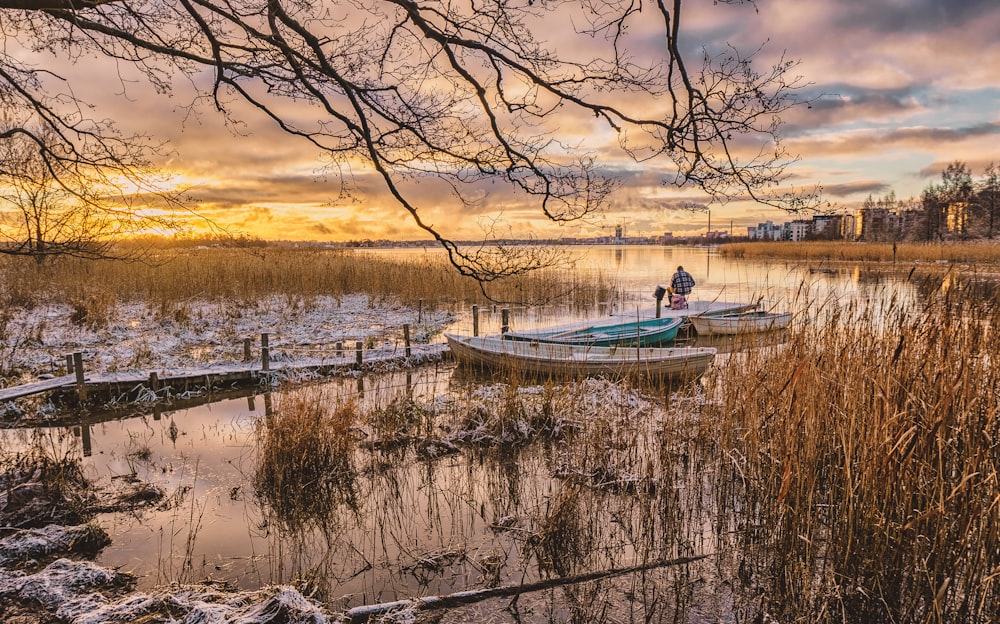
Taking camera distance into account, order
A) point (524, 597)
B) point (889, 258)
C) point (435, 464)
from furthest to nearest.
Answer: point (889, 258), point (435, 464), point (524, 597)

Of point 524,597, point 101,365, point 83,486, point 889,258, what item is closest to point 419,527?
point 524,597

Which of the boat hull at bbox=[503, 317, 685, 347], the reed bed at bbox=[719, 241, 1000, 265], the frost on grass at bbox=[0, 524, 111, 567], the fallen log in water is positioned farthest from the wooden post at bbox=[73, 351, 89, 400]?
the reed bed at bbox=[719, 241, 1000, 265]

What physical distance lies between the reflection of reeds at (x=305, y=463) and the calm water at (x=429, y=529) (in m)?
0.08

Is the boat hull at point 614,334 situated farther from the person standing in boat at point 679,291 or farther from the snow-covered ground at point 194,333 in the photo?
the person standing in boat at point 679,291

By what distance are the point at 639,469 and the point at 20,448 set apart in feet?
23.6

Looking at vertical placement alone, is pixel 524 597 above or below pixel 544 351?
below

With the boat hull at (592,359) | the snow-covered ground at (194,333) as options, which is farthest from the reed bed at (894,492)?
the snow-covered ground at (194,333)

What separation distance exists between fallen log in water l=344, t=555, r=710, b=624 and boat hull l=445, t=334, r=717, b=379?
4138 mm

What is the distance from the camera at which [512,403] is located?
6.86 m

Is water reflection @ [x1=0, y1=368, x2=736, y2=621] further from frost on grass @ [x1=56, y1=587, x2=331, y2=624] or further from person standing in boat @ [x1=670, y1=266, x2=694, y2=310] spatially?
person standing in boat @ [x1=670, y1=266, x2=694, y2=310]

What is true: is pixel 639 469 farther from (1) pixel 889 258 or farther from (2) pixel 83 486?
(1) pixel 889 258

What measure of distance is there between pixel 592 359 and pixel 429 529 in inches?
180

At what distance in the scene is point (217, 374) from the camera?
9.47 m

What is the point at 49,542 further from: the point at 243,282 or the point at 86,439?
the point at 243,282
